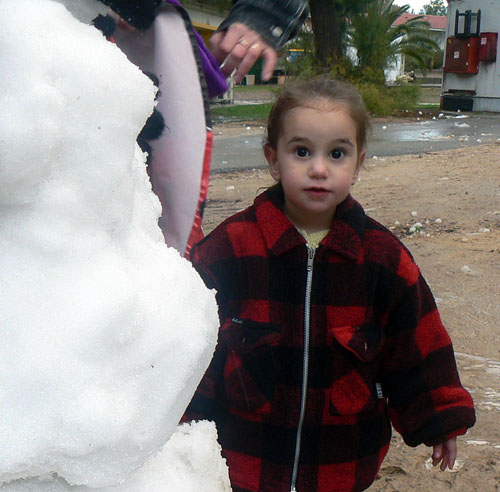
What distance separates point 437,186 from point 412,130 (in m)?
5.93

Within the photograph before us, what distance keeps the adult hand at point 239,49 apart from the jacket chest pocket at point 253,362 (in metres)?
0.64

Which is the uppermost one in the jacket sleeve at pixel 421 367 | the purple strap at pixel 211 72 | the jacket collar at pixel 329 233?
the purple strap at pixel 211 72

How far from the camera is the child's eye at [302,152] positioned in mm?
1851

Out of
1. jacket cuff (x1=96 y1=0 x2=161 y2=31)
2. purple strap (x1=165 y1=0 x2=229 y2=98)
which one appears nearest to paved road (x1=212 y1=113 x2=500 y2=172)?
purple strap (x1=165 y1=0 x2=229 y2=98)

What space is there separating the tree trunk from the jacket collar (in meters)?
14.0

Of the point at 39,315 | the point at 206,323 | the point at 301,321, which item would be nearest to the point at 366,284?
the point at 301,321

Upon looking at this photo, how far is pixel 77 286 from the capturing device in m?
0.89

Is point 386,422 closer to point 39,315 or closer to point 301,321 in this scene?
point 301,321

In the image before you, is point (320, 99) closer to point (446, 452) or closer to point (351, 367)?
point (351, 367)

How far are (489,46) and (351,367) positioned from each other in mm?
17641

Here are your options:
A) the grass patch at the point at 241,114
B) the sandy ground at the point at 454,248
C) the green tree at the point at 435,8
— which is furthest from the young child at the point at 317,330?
the green tree at the point at 435,8

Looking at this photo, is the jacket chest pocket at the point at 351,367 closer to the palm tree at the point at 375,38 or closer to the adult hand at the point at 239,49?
the adult hand at the point at 239,49

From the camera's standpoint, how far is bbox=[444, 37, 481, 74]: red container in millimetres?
17953

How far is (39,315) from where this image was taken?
87 cm
